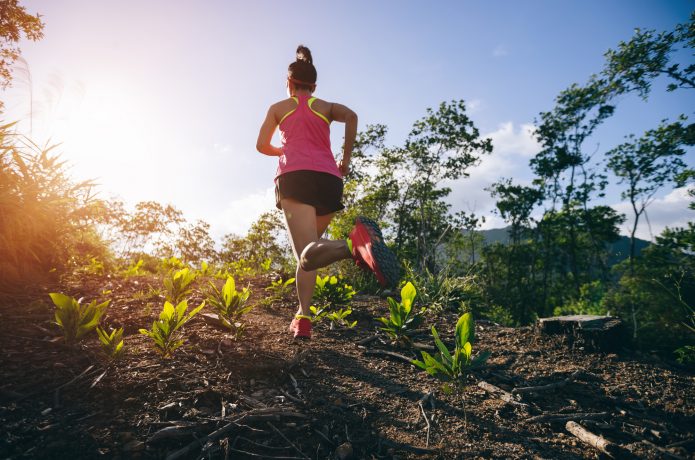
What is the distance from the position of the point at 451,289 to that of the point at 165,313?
3.12m

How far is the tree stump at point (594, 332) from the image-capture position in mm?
2373

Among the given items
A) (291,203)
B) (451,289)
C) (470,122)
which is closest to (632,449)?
(291,203)

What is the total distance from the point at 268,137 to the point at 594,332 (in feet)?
9.45

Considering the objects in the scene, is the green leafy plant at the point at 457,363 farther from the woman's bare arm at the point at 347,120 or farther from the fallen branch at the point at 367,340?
the woman's bare arm at the point at 347,120

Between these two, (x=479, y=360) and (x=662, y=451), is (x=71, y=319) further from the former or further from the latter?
(x=662, y=451)

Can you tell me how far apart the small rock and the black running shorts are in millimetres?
1611

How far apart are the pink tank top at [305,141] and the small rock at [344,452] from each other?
1.76 m

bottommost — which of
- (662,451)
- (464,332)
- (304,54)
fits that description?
(662,451)

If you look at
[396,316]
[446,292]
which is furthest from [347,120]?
[446,292]

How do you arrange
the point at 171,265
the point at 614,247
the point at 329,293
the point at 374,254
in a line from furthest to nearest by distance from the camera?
the point at 614,247, the point at 171,265, the point at 329,293, the point at 374,254

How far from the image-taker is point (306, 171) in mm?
2438

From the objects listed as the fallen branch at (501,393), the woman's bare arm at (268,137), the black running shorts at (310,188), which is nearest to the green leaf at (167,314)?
the black running shorts at (310,188)

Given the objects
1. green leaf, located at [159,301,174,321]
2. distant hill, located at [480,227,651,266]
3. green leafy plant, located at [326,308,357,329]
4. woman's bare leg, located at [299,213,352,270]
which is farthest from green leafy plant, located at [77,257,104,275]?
distant hill, located at [480,227,651,266]

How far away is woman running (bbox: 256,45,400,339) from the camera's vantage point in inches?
94.3
